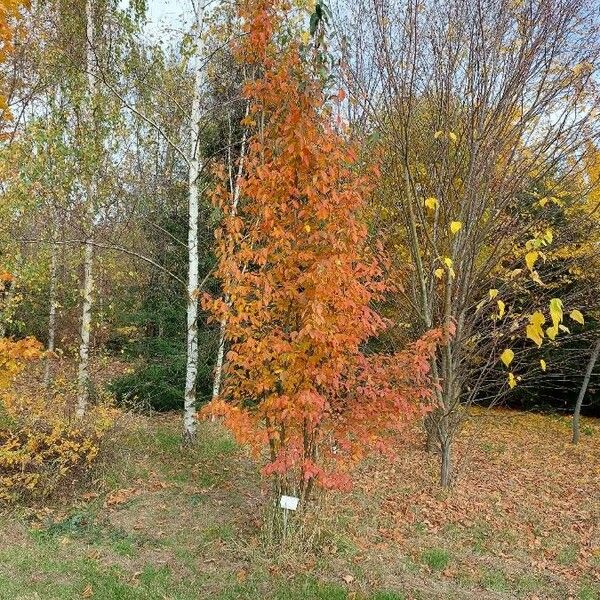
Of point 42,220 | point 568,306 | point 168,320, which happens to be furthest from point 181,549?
point 42,220

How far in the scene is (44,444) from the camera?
5.95m

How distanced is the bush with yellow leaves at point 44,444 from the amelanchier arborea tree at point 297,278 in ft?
7.60

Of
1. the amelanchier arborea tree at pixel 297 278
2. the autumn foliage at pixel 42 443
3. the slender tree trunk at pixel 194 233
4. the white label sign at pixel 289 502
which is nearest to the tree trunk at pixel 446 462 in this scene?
the amelanchier arborea tree at pixel 297 278

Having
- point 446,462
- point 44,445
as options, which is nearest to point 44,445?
point 44,445

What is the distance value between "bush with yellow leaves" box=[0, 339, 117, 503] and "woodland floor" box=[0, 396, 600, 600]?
0.23 meters

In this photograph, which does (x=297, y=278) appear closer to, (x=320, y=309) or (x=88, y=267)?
(x=320, y=309)

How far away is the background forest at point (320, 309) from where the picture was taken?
4.11 m

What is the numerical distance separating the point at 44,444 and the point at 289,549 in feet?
10.5

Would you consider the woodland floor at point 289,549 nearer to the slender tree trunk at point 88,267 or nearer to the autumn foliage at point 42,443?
the autumn foliage at point 42,443

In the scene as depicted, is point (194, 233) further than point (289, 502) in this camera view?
Yes

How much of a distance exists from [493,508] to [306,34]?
537cm

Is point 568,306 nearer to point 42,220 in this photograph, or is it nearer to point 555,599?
point 555,599

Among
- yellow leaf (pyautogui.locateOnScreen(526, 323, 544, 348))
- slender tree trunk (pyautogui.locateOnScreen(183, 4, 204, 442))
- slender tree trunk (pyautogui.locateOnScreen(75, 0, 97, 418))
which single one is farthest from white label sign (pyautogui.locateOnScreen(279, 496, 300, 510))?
slender tree trunk (pyautogui.locateOnScreen(75, 0, 97, 418))

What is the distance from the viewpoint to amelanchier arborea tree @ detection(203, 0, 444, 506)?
3.99m
